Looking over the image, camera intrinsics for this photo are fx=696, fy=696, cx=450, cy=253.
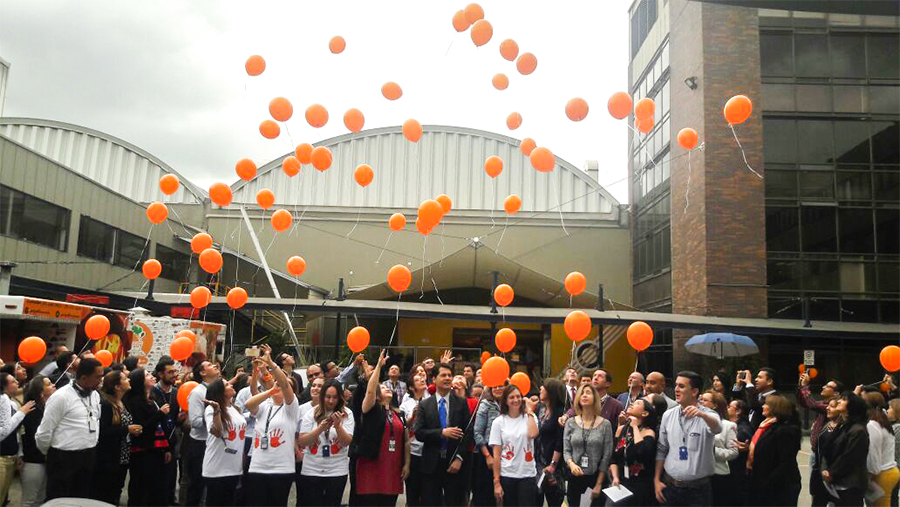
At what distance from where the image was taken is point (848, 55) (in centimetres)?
1777

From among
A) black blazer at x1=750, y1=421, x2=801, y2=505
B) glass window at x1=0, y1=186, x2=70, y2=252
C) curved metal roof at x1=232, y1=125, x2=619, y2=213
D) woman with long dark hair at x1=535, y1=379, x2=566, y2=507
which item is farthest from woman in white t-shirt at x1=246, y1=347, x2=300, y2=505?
curved metal roof at x1=232, y1=125, x2=619, y2=213

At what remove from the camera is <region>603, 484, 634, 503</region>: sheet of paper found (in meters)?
5.28

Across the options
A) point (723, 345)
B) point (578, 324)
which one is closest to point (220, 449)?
point (578, 324)

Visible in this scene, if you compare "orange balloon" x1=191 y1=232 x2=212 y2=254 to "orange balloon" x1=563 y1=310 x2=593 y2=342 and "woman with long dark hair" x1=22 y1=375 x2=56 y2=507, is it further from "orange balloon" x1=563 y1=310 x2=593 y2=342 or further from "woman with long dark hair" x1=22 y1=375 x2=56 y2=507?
"orange balloon" x1=563 y1=310 x2=593 y2=342

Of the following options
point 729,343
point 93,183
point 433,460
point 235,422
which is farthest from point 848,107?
point 93,183

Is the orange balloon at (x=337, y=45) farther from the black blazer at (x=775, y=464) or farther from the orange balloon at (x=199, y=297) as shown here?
the black blazer at (x=775, y=464)

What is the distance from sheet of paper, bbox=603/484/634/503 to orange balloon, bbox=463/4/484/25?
5967 mm

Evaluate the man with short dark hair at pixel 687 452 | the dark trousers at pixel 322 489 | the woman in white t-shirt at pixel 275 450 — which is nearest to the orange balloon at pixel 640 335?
the man with short dark hair at pixel 687 452

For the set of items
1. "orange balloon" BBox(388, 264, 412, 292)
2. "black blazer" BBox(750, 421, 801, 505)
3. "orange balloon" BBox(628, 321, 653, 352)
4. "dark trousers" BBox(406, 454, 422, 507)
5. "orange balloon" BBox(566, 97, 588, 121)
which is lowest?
"dark trousers" BBox(406, 454, 422, 507)

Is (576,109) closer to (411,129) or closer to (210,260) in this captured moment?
(411,129)

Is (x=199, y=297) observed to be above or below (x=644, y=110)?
below

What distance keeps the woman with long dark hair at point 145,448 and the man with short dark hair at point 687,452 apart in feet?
13.9

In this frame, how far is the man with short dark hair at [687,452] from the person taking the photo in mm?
5270

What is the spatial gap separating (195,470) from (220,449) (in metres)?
0.90
